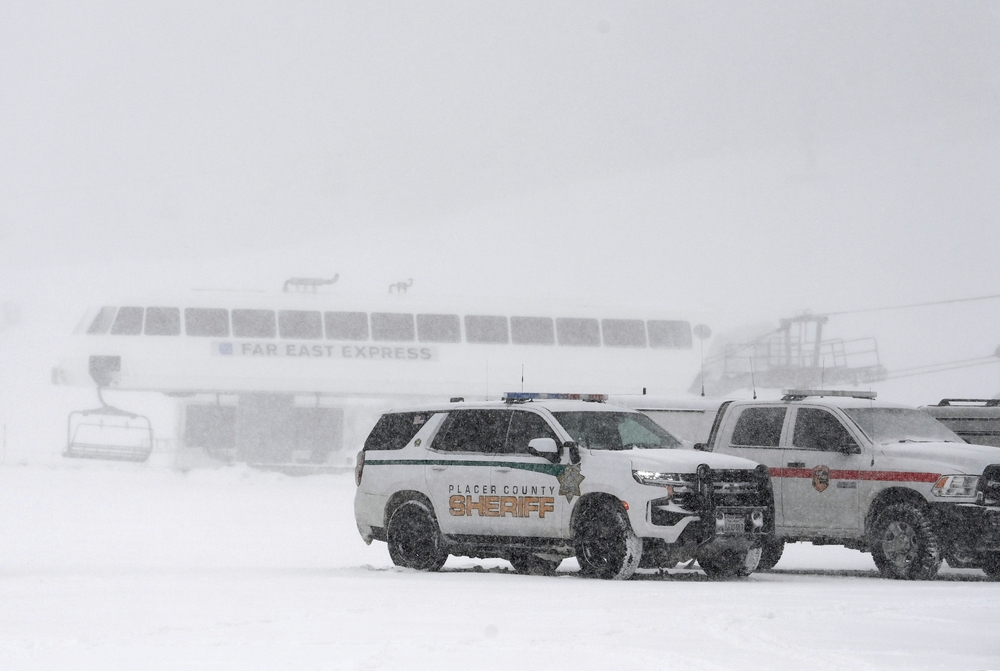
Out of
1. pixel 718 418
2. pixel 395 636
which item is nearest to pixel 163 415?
pixel 718 418

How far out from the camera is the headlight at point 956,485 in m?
14.6

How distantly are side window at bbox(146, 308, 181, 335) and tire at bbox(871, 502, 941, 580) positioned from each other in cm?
2816

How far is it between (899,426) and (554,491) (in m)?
3.90

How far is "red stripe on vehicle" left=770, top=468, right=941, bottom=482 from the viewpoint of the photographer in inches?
583

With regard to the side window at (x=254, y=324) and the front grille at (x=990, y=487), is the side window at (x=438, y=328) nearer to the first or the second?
the side window at (x=254, y=324)

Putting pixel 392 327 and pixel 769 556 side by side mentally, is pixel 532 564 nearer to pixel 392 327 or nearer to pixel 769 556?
pixel 769 556

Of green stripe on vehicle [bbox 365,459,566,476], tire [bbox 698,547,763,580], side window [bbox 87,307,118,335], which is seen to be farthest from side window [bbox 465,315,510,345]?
tire [bbox 698,547,763,580]

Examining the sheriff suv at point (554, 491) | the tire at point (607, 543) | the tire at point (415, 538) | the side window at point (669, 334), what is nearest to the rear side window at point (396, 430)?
the sheriff suv at point (554, 491)

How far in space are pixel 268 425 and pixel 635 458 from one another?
27416 millimetres

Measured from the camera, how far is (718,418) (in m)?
16.8

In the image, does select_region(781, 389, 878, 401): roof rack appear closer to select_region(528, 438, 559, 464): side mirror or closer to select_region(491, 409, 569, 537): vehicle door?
select_region(491, 409, 569, 537): vehicle door

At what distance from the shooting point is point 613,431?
1528cm

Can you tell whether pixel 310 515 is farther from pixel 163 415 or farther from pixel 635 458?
pixel 163 415

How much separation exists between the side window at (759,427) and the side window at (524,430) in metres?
2.54
